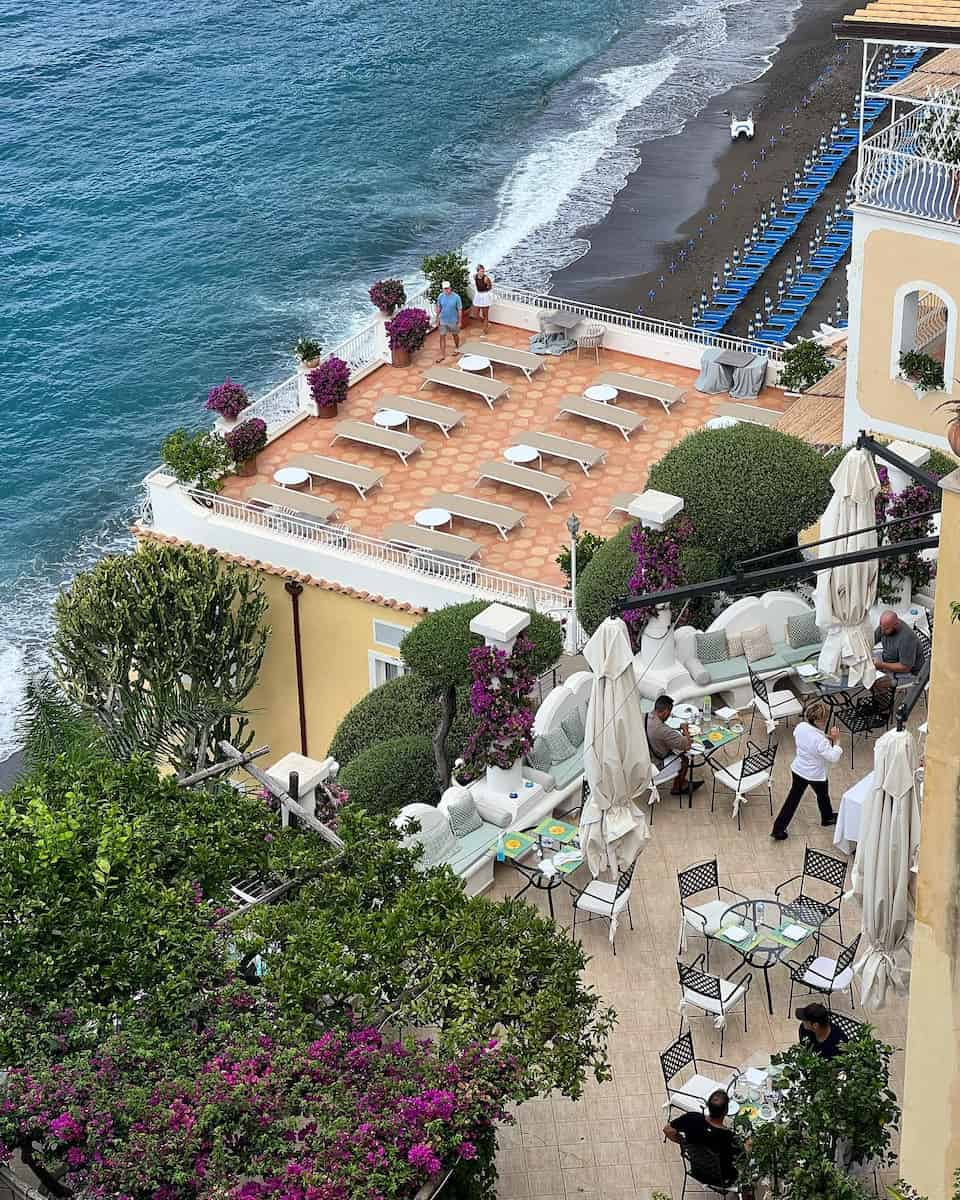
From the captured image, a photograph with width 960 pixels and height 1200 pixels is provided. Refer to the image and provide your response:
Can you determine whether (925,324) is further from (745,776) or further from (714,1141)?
(714,1141)

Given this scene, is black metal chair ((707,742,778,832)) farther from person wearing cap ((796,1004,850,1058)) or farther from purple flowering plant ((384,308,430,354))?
purple flowering plant ((384,308,430,354))

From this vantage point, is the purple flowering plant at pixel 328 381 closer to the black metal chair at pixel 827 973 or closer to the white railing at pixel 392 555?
the white railing at pixel 392 555

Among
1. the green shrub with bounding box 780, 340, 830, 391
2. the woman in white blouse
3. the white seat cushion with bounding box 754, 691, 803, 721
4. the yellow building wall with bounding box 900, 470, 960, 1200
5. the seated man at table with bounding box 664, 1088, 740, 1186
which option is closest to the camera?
the yellow building wall with bounding box 900, 470, 960, 1200

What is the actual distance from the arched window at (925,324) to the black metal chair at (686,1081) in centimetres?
1194

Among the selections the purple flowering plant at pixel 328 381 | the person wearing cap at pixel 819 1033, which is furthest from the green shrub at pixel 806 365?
the person wearing cap at pixel 819 1033

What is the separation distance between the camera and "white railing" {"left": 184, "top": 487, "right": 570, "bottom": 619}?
2725 cm

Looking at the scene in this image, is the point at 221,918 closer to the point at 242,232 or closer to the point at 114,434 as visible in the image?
the point at 114,434

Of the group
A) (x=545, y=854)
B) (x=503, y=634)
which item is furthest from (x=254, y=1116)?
(x=503, y=634)

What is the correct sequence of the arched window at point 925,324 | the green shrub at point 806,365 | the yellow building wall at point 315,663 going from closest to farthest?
the arched window at point 925,324 < the yellow building wall at point 315,663 < the green shrub at point 806,365

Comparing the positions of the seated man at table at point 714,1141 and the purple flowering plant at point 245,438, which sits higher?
the seated man at table at point 714,1141

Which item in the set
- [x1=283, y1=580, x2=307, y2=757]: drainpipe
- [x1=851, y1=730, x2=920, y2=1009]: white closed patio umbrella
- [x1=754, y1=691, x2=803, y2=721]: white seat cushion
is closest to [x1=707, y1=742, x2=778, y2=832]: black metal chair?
[x1=754, y1=691, x2=803, y2=721]: white seat cushion

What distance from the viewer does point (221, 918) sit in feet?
49.2

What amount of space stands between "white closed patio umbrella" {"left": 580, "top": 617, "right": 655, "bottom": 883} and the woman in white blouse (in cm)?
181

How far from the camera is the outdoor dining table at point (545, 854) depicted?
18.7 metres
